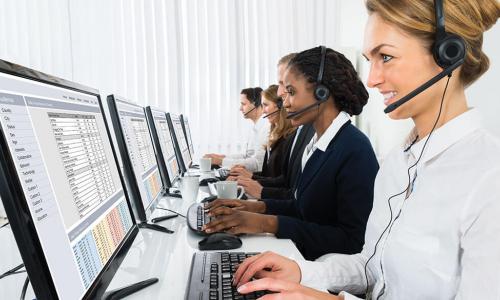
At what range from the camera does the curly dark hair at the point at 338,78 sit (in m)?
1.45

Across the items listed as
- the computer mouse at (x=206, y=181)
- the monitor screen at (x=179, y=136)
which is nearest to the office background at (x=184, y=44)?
the monitor screen at (x=179, y=136)

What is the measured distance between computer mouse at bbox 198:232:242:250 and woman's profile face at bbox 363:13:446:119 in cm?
53

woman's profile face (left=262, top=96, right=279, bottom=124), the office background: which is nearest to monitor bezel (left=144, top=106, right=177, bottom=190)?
woman's profile face (left=262, top=96, right=279, bottom=124)

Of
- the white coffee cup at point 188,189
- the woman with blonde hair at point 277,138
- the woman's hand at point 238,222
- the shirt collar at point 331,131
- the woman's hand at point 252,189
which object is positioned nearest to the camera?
the woman's hand at point 238,222

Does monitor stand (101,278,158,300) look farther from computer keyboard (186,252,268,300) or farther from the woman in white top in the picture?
the woman in white top

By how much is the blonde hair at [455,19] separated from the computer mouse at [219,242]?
667 mm

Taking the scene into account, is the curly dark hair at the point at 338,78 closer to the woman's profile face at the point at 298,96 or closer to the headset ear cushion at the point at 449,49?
the woman's profile face at the point at 298,96

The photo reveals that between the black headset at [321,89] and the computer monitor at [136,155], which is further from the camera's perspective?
the black headset at [321,89]

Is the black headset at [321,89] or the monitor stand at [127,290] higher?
the black headset at [321,89]

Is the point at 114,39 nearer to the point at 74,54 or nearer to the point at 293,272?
the point at 74,54

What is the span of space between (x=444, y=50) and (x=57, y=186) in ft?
2.21

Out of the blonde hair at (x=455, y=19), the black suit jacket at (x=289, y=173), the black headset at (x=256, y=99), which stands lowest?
the black suit jacket at (x=289, y=173)

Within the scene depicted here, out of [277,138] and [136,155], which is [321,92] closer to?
[136,155]

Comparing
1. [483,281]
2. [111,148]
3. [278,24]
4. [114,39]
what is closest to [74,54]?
[114,39]
